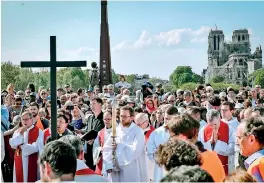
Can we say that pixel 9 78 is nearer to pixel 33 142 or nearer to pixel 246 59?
pixel 33 142

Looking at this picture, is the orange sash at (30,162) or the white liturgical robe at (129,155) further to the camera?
the orange sash at (30,162)

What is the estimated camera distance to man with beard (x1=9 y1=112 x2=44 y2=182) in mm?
7410

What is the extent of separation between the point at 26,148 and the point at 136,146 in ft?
6.34

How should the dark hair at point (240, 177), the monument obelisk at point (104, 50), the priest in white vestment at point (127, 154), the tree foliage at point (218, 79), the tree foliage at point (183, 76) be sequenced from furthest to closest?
1. the tree foliage at point (218, 79)
2. the tree foliage at point (183, 76)
3. the monument obelisk at point (104, 50)
4. the priest in white vestment at point (127, 154)
5. the dark hair at point (240, 177)

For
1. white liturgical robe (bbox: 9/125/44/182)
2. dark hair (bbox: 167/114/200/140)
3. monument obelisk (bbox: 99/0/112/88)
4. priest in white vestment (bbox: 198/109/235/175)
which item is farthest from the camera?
monument obelisk (bbox: 99/0/112/88)

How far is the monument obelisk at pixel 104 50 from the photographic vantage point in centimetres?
2578

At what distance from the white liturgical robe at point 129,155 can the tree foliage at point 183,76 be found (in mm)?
124301

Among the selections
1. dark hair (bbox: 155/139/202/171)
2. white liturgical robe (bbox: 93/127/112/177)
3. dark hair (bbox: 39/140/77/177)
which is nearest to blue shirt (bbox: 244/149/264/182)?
dark hair (bbox: 155/139/202/171)

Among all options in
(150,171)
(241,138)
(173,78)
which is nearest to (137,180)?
(150,171)

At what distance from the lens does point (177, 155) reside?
341 centimetres

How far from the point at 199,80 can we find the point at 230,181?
136 metres

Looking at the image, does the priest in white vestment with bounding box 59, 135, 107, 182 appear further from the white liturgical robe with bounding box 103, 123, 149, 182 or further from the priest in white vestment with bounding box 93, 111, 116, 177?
the priest in white vestment with bounding box 93, 111, 116, 177

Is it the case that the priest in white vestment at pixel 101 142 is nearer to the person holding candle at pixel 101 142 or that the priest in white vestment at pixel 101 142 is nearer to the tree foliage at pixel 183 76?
the person holding candle at pixel 101 142

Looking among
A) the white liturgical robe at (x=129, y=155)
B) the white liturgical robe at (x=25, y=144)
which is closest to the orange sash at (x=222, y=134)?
the white liturgical robe at (x=129, y=155)
